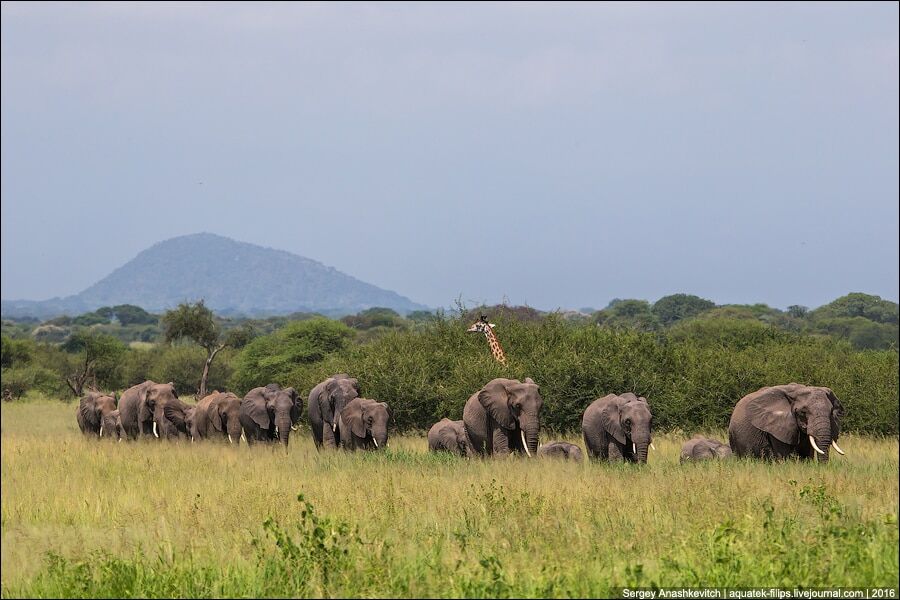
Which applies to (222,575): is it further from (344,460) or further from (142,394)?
(142,394)

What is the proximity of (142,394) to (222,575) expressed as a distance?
2229 cm

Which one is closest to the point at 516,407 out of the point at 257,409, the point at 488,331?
the point at 257,409

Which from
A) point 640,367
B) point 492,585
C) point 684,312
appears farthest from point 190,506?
point 684,312

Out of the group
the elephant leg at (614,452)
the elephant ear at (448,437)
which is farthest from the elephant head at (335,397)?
the elephant leg at (614,452)

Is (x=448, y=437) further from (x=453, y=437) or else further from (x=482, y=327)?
(x=482, y=327)

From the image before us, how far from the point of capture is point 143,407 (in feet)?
103

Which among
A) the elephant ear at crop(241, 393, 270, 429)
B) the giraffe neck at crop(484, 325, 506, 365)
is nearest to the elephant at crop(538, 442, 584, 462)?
the elephant ear at crop(241, 393, 270, 429)

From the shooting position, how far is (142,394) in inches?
1244

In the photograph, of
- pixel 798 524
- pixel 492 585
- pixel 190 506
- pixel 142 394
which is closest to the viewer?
pixel 492 585

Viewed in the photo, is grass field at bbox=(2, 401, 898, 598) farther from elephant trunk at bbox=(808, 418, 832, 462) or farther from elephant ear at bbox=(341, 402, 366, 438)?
elephant ear at bbox=(341, 402, 366, 438)

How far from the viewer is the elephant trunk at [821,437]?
762 inches

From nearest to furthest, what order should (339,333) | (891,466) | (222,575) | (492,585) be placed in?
(492,585)
(222,575)
(891,466)
(339,333)

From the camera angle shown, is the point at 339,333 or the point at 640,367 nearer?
the point at 640,367

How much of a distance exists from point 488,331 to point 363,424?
1104 centimetres
